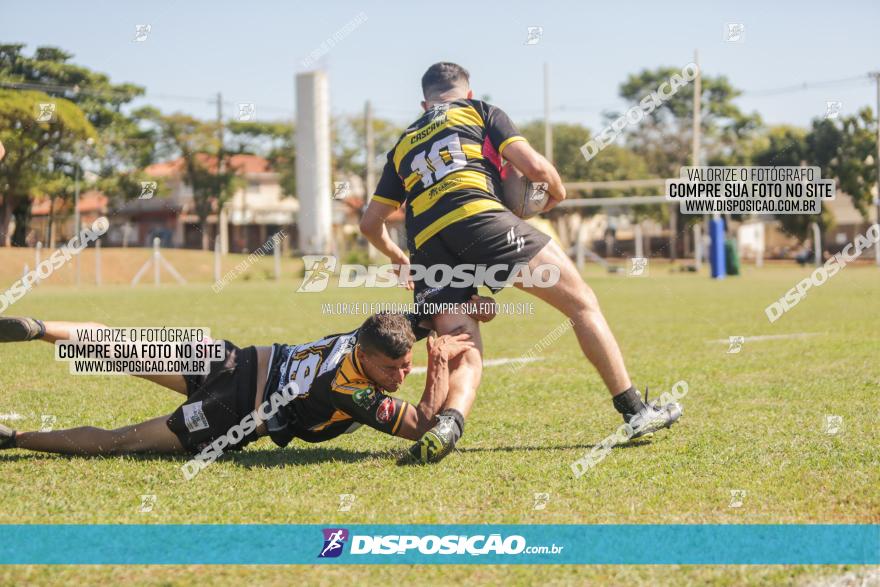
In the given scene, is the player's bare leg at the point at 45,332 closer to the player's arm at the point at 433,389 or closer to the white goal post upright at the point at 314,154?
the player's arm at the point at 433,389

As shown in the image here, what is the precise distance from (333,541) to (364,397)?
1.25m

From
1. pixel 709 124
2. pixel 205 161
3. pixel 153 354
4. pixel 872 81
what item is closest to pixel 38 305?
pixel 153 354

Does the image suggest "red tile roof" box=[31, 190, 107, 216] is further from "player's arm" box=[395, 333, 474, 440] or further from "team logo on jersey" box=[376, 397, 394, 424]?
"team logo on jersey" box=[376, 397, 394, 424]

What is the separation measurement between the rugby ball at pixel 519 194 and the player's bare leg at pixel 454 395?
78cm

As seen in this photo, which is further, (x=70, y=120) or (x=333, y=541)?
(x=70, y=120)

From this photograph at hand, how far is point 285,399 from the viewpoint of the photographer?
4.46 meters

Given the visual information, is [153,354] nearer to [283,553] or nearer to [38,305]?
[283,553]

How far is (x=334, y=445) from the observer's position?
5.04m

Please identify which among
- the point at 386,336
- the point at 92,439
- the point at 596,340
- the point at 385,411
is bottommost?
the point at 92,439

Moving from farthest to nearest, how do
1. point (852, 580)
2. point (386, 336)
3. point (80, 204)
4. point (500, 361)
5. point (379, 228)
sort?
1. point (80, 204)
2. point (500, 361)
3. point (379, 228)
4. point (386, 336)
5. point (852, 580)

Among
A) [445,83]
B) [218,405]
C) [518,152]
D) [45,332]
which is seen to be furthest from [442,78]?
[45,332]

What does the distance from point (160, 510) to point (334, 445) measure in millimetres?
1601

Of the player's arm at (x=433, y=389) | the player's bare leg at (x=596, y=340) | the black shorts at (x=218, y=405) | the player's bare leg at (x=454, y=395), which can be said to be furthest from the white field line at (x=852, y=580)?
the black shorts at (x=218, y=405)

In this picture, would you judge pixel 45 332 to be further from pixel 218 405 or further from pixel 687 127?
pixel 687 127
